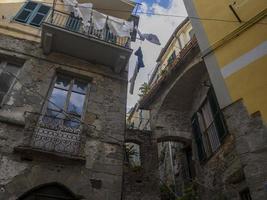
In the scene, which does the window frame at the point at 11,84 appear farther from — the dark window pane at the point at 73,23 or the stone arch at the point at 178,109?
the stone arch at the point at 178,109

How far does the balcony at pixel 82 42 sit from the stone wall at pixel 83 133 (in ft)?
0.74

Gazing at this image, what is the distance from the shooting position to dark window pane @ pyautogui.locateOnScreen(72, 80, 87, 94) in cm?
793

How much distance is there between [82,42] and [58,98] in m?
Result: 1.90

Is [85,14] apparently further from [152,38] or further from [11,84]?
[11,84]

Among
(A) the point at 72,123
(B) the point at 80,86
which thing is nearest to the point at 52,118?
(A) the point at 72,123

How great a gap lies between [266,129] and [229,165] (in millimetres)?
2380

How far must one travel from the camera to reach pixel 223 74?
675 centimetres

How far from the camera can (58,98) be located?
7.45 meters

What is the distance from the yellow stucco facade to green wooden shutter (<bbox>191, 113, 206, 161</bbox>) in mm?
3294

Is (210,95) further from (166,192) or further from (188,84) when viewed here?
(166,192)

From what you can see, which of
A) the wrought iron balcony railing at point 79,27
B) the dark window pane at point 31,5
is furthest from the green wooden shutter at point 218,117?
the dark window pane at point 31,5

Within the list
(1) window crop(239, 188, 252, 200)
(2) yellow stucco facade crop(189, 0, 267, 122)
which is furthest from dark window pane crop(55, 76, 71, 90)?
(1) window crop(239, 188, 252, 200)

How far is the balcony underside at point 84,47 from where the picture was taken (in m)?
7.93

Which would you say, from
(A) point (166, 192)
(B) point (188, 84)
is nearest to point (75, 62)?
(B) point (188, 84)
